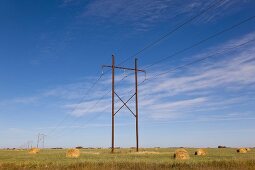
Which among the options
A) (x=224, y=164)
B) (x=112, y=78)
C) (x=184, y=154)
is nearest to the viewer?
(x=224, y=164)

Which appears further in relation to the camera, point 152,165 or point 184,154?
point 184,154

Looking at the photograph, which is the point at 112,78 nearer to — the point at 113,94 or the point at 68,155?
the point at 113,94

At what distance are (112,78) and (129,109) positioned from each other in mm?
6245

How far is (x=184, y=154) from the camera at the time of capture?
35.8 meters

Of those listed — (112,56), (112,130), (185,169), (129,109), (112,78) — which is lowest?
(185,169)

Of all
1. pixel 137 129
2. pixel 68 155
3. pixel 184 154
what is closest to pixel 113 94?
pixel 137 129

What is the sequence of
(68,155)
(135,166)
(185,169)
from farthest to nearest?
1. (68,155)
2. (135,166)
3. (185,169)

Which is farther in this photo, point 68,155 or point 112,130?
point 112,130

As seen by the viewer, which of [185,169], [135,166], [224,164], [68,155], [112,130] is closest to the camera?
[185,169]

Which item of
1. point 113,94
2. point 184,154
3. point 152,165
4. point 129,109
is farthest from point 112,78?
point 152,165

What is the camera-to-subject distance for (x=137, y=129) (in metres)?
44.7

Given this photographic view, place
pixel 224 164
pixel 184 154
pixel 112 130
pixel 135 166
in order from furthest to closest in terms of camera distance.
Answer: pixel 112 130 → pixel 184 154 → pixel 224 164 → pixel 135 166

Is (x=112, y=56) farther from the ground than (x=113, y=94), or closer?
farther from the ground

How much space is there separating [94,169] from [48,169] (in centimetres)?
314
